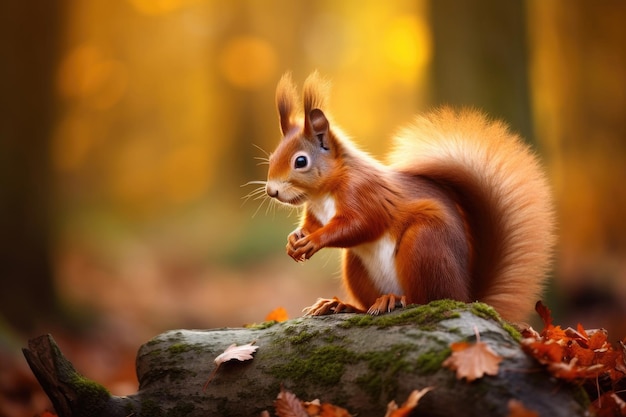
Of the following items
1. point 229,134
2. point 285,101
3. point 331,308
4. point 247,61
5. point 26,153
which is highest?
point 247,61

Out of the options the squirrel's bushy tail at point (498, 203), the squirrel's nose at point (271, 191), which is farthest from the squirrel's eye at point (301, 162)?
the squirrel's bushy tail at point (498, 203)

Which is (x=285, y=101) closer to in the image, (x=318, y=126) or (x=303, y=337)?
(x=318, y=126)

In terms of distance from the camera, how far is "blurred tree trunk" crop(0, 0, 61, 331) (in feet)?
16.6

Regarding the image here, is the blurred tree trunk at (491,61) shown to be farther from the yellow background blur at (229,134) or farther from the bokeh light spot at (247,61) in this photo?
the bokeh light spot at (247,61)

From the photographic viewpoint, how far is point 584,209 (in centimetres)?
709

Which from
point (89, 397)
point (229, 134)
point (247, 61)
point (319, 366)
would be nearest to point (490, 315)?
point (319, 366)

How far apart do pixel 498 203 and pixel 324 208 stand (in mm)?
559

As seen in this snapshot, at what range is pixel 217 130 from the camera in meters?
10.1

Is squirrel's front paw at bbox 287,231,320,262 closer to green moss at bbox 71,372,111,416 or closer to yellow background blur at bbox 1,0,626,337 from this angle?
green moss at bbox 71,372,111,416

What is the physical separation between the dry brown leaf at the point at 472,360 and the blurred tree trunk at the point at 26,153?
3922 millimetres

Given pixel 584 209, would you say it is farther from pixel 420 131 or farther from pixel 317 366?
pixel 317 366

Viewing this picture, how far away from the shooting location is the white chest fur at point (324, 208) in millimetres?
2238

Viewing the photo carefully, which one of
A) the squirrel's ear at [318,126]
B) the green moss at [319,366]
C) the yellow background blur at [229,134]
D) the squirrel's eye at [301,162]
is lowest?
the green moss at [319,366]

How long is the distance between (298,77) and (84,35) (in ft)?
9.60
